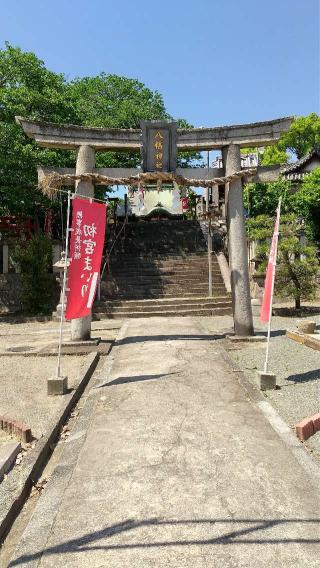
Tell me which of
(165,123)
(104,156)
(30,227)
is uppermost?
(104,156)

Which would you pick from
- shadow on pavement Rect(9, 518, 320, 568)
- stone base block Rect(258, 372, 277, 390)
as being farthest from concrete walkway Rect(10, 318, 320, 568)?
stone base block Rect(258, 372, 277, 390)

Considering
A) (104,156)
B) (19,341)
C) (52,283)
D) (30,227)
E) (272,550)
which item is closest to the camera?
(272,550)

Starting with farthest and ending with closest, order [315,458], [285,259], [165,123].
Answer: [285,259]
[165,123]
[315,458]

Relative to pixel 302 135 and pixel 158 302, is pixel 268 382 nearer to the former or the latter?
pixel 158 302

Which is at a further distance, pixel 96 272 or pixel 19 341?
pixel 19 341

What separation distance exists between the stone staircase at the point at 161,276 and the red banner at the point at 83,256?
25.3 feet

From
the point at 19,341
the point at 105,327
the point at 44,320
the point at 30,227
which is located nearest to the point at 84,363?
the point at 19,341

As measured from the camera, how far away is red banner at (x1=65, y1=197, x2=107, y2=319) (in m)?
8.20

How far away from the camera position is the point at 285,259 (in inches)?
610

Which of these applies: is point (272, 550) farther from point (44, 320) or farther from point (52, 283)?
point (52, 283)

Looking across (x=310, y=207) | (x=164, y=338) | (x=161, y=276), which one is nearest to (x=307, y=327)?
(x=164, y=338)

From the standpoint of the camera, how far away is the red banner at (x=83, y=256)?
26.9 feet

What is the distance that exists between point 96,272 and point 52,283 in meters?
9.53

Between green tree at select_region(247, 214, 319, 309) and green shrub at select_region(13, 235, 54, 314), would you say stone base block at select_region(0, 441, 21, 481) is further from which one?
green shrub at select_region(13, 235, 54, 314)
